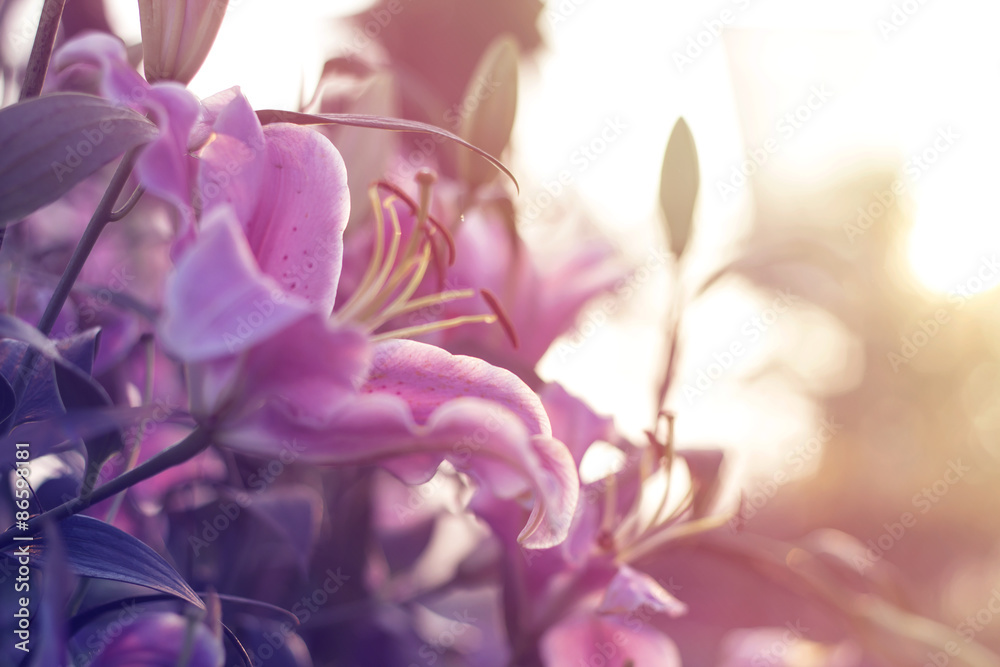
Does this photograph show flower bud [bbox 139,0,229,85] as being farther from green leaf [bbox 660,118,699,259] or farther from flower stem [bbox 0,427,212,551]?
green leaf [bbox 660,118,699,259]

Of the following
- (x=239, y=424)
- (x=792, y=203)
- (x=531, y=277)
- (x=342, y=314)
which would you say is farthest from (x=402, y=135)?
(x=792, y=203)

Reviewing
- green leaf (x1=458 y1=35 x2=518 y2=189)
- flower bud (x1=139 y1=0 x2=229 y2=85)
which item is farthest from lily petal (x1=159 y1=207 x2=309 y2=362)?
green leaf (x1=458 y1=35 x2=518 y2=189)

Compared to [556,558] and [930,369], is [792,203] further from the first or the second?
[556,558]

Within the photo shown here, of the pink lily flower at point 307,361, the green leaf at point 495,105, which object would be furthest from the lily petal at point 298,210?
the green leaf at point 495,105

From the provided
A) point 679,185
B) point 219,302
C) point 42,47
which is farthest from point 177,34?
point 679,185

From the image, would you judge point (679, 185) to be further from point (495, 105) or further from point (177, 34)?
point (177, 34)
